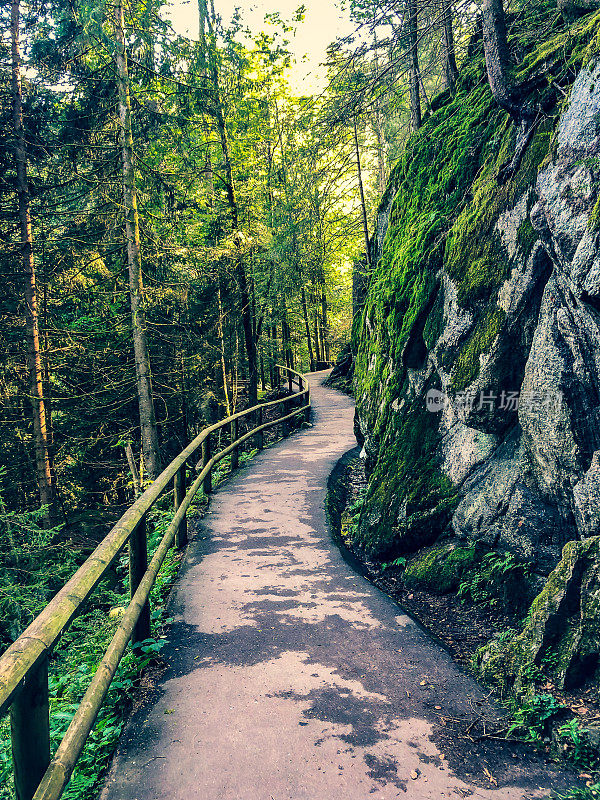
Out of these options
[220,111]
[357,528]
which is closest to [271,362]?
[220,111]

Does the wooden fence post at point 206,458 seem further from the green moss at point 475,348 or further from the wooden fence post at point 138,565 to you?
the green moss at point 475,348

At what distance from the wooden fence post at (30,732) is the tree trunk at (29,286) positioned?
1050 centimetres

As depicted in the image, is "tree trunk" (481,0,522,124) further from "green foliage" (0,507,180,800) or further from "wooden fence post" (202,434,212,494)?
"green foliage" (0,507,180,800)

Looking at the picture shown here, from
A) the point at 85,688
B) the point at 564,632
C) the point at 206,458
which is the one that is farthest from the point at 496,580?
the point at 206,458

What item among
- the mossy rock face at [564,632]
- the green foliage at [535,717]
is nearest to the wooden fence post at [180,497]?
the mossy rock face at [564,632]

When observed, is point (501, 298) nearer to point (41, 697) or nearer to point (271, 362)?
point (41, 697)

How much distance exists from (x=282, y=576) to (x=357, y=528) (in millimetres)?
1800

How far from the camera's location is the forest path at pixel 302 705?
102 inches

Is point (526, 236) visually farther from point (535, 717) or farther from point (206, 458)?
point (206, 458)

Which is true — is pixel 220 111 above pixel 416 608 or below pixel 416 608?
above

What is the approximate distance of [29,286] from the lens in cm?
1135

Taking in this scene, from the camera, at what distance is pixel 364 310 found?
32.5 feet

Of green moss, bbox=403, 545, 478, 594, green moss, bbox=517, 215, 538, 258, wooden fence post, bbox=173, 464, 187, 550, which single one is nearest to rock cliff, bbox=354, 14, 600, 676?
green moss, bbox=517, 215, 538, 258

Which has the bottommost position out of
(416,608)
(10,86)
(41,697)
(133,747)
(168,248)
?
(416,608)
